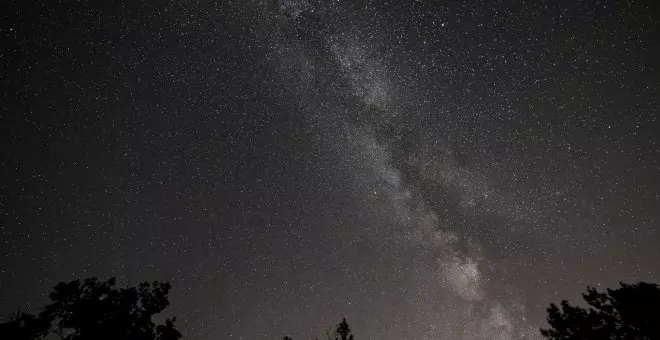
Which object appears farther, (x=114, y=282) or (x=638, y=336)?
(x=114, y=282)

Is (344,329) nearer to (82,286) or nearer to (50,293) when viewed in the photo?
(82,286)

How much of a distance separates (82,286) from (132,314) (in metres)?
2.85

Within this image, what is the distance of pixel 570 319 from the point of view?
13.3 metres

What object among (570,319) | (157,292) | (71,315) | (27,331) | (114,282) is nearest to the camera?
(570,319)

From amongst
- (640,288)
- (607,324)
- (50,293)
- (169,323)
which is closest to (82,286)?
(50,293)

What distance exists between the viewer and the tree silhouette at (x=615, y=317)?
1201 cm

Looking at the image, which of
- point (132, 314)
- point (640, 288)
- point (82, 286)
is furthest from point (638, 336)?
point (82, 286)

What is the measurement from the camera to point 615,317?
42.1ft

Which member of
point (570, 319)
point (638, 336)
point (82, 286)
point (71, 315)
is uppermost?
point (82, 286)

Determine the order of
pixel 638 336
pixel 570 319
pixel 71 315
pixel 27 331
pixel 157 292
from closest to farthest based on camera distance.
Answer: pixel 638 336 → pixel 570 319 → pixel 27 331 → pixel 71 315 → pixel 157 292

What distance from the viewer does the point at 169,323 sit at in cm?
1805

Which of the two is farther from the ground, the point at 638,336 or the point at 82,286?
the point at 82,286

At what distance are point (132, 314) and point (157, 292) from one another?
59.9 inches

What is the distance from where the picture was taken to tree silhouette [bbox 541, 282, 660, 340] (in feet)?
39.4
